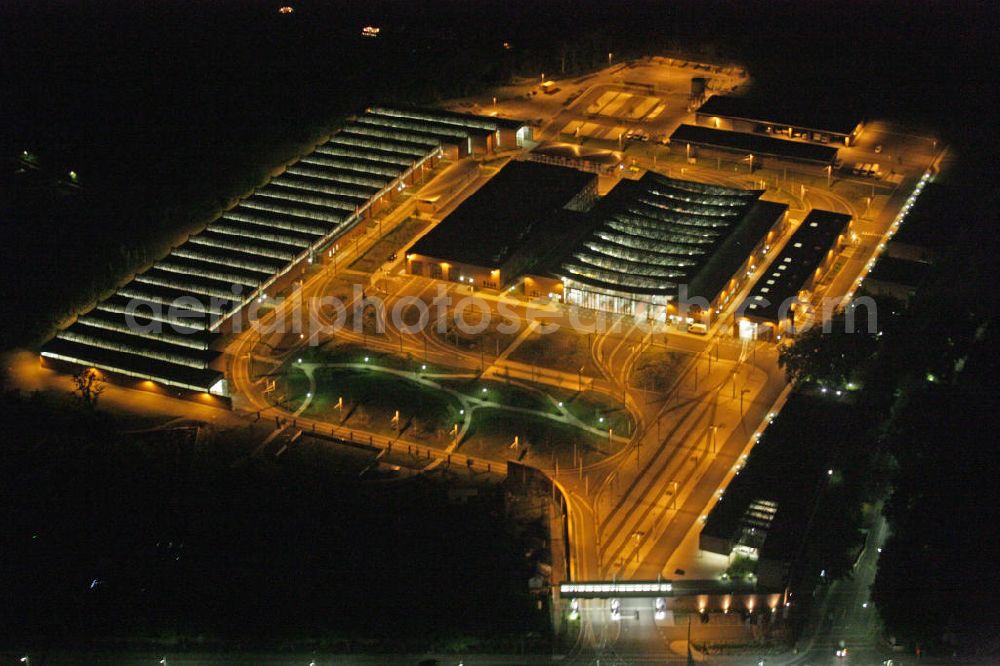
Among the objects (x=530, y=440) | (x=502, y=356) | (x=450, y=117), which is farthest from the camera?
(x=450, y=117)

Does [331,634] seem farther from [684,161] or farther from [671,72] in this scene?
[671,72]

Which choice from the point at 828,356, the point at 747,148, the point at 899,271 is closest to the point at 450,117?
the point at 747,148

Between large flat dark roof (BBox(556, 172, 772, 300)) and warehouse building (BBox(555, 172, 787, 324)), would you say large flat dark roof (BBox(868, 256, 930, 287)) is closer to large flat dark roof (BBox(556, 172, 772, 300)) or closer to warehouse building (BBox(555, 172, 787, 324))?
warehouse building (BBox(555, 172, 787, 324))

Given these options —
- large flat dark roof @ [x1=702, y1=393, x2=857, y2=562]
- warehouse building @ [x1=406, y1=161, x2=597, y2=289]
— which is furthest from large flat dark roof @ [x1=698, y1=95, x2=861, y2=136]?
large flat dark roof @ [x1=702, y1=393, x2=857, y2=562]

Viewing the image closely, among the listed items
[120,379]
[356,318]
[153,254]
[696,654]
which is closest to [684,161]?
[356,318]

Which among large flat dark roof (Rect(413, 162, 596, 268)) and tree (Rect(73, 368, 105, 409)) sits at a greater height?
large flat dark roof (Rect(413, 162, 596, 268))

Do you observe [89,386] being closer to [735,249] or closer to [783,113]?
[735,249]

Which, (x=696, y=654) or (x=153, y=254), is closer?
(x=696, y=654)
